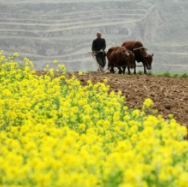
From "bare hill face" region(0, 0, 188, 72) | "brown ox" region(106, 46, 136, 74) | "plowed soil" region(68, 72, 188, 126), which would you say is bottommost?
"plowed soil" region(68, 72, 188, 126)

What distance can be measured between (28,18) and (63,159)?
8025 centimetres

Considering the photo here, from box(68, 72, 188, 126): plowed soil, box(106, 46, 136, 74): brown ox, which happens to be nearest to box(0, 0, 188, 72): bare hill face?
box(106, 46, 136, 74): brown ox

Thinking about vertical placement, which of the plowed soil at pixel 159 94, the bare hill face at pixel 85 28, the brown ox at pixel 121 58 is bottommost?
the plowed soil at pixel 159 94

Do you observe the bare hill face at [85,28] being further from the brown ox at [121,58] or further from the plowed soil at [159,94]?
the plowed soil at [159,94]

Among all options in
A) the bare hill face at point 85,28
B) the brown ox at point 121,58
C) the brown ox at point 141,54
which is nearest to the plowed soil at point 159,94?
the brown ox at point 121,58

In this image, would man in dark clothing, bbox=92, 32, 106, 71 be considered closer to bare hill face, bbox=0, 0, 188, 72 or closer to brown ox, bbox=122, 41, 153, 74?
brown ox, bbox=122, 41, 153, 74

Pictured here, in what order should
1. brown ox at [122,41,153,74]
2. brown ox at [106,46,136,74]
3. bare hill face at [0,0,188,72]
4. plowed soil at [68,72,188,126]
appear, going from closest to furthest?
plowed soil at [68,72,188,126] → brown ox at [106,46,136,74] → brown ox at [122,41,153,74] → bare hill face at [0,0,188,72]

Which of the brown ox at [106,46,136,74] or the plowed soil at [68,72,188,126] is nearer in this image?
the plowed soil at [68,72,188,126]

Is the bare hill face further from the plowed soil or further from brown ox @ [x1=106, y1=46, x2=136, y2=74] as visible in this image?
the plowed soil

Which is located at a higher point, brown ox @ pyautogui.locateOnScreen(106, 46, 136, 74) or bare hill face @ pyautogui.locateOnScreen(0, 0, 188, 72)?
bare hill face @ pyautogui.locateOnScreen(0, 0, 188, 72)

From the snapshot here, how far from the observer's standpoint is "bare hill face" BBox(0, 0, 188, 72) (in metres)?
71.2

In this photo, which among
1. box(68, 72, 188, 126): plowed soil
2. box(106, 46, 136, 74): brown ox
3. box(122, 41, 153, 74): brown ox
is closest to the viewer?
box(68, 72, 188, 126): plowed soil

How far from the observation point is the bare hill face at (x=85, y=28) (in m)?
71.2

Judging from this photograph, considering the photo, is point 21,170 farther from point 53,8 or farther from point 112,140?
point 53,8
